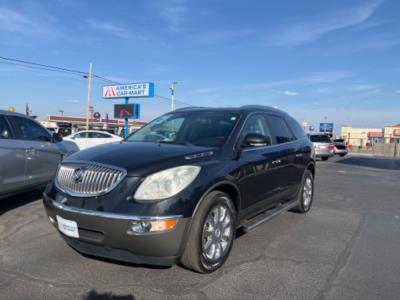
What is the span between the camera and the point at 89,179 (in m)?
3.65

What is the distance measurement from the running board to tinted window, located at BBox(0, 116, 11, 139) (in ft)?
13.8

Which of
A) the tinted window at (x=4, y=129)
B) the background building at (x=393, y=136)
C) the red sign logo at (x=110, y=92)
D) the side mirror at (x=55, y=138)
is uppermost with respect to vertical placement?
the red sign logo at (x=110, y=92)

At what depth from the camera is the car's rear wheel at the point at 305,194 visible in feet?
21.4

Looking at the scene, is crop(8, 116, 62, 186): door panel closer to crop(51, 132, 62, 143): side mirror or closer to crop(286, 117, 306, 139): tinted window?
crop(51, 132, 62, 143): side mirror

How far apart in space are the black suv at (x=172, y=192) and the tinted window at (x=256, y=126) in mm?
16

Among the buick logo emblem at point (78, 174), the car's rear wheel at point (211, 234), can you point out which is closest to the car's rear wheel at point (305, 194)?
the car's rear wheel at point (211, 234)

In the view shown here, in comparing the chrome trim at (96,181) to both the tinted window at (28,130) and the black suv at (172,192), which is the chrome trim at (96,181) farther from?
the tinted window at (28,130)

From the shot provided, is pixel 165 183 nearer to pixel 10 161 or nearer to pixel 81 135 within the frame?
pixel 10 161

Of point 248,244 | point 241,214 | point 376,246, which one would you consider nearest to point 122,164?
point 241,214

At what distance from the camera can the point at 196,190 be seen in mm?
3576

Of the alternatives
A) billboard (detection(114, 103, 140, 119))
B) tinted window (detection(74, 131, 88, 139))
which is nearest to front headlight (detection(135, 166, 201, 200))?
tinted window (detection(74, 131, 88, 139))

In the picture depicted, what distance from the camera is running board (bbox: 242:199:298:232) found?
178 inches

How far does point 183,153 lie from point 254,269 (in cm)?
145

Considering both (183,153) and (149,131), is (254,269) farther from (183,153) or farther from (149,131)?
(149,131)
